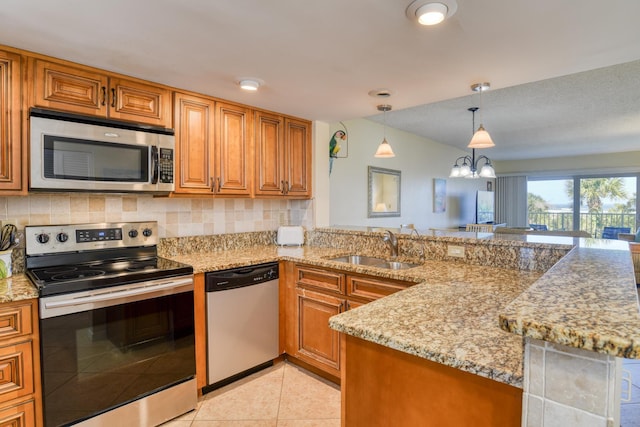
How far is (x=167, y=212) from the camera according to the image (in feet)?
8.86

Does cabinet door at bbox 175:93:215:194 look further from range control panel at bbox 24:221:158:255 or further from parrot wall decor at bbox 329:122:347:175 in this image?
parrot wall decor at bbox 329:122:347:175

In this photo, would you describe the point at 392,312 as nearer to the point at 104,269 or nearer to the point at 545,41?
the point at 545,41

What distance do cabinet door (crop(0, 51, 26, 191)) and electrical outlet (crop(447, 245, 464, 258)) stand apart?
2.60 meters

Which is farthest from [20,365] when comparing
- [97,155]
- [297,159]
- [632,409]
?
[632,409]

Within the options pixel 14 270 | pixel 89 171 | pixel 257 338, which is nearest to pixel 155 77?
pixel 89 171

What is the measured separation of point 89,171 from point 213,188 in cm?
82

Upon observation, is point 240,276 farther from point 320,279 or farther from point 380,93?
point 380,93

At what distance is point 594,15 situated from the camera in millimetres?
1469

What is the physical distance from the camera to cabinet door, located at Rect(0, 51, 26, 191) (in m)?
1.79

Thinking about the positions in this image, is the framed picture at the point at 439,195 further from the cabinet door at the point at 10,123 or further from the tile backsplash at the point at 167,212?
the cabinet door at the point at 10,123

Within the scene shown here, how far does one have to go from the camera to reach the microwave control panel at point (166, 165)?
2.31 meters

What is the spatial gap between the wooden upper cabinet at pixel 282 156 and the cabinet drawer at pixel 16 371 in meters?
1.77

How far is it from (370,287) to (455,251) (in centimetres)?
68

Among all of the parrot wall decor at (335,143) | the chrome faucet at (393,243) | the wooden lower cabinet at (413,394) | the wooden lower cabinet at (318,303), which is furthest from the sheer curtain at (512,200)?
the wooden lower cabinet at (413,394)
